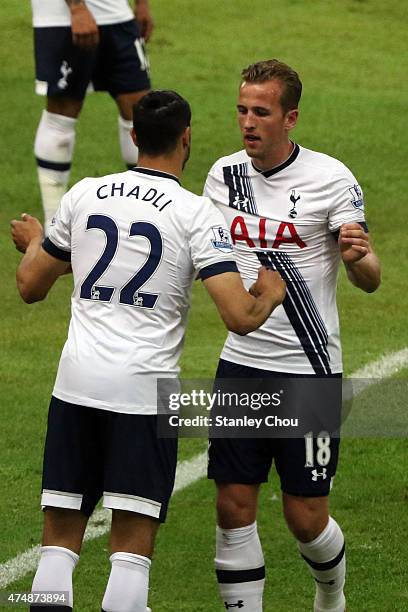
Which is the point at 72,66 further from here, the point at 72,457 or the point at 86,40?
the point at 72,457

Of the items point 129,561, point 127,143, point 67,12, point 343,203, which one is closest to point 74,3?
point 67,12

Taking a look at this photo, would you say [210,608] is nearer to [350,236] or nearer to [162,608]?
[162,608]

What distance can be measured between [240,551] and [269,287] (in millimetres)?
1053

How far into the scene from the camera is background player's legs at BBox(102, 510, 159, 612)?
197 inches

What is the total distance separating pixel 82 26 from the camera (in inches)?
391

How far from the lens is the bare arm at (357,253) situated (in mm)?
5379

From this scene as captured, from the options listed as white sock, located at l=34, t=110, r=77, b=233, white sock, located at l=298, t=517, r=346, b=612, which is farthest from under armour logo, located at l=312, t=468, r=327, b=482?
white sock, located at l=34, t=110, r=77, b=233

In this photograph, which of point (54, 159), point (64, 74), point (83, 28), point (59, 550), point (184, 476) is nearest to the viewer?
point (59, 550)

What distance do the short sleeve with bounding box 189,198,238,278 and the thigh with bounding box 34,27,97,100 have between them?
16.8ft

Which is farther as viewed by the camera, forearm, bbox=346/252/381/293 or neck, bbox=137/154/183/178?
forearm, bbox=346/252/381/293

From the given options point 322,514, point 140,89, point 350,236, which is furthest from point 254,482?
point 140,89

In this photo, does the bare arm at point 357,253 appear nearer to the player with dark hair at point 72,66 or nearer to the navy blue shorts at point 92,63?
the player with dark hair at point 72,66

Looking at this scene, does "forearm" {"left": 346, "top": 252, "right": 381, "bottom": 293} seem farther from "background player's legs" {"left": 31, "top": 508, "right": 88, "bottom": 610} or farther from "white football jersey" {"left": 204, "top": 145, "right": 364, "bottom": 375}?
"background player's legs" {"left": 31, "top": 508, "right": 88, "bottom": 610}

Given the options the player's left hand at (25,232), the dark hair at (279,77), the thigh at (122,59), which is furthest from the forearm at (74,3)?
the player's left hand at (25,232)
